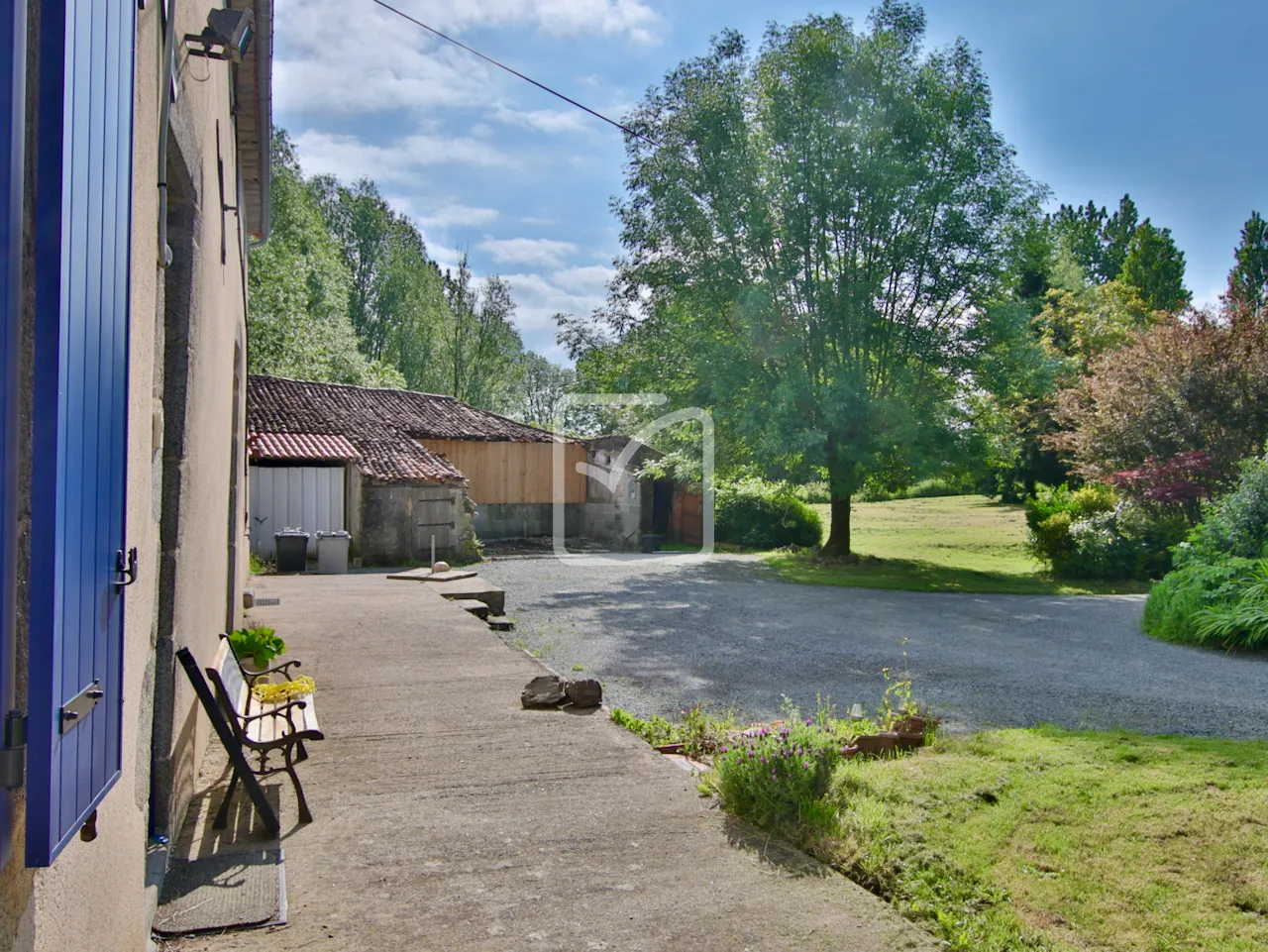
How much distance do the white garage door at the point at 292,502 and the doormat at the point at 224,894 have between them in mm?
15667

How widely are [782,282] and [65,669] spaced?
60.8ft

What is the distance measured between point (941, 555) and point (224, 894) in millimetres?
22361

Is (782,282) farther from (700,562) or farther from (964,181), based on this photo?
(700,562)

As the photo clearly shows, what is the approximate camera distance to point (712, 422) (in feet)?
68.1

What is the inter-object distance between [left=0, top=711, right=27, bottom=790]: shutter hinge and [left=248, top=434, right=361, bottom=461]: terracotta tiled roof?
722 inches

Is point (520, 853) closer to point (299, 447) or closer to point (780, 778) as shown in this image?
point (780, 778)

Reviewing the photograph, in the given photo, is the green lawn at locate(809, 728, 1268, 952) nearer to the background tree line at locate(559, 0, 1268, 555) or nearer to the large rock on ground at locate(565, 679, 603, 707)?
the large rock on ground at locate(565, 679, 603, 707)

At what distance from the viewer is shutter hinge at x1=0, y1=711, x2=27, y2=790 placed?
151 centimetres

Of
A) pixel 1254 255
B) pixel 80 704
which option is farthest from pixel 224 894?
pixel 1254 255

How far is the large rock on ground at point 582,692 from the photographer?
6.40m

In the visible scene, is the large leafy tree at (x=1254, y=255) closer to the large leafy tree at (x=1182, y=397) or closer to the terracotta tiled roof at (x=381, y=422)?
the large leafy tree at (x=1182, y=397)

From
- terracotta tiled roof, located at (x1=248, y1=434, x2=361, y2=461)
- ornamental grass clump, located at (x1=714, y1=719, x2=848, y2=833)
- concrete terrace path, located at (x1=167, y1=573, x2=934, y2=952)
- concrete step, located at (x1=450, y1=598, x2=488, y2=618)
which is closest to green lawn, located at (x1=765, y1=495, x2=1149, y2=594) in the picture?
concrete step, located at (x1=450, y1=598, x2=488, y2=618)

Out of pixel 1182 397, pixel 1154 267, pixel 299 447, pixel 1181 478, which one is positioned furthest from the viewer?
pixel 1154 267

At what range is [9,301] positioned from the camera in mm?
1434
